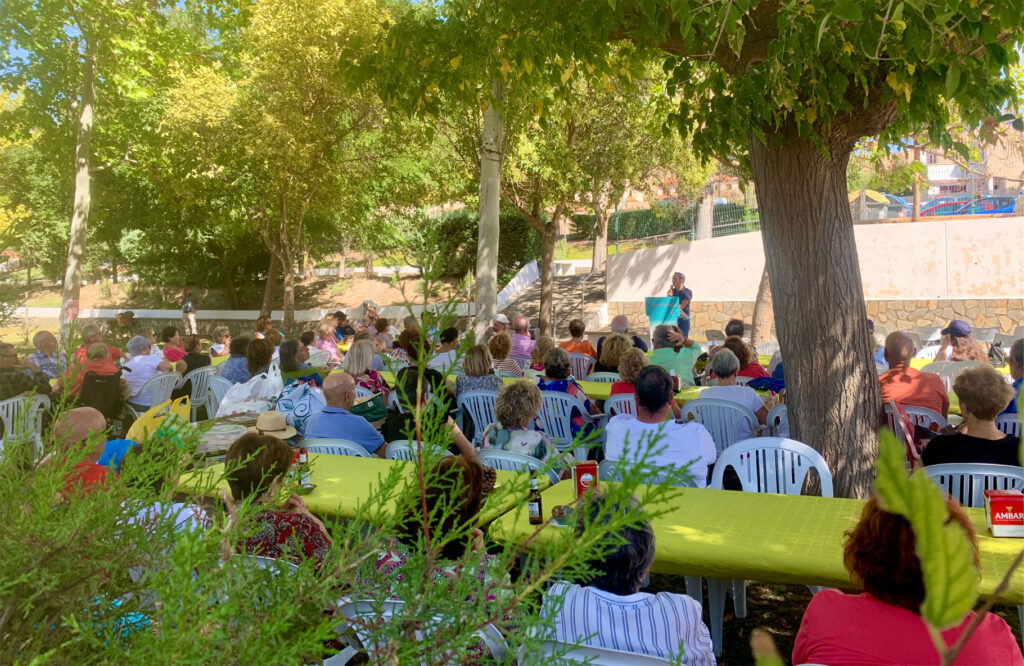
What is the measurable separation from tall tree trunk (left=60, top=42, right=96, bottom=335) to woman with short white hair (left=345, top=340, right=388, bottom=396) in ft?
34.4

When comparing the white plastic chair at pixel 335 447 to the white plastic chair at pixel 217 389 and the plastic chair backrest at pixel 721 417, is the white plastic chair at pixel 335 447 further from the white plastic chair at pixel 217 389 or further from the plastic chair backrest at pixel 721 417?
the white plastic chair at pixel 217 389

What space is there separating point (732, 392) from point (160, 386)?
5.42 m

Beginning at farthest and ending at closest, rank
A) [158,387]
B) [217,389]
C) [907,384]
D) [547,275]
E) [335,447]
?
[547,275], [158,387], [217,389], [907,384], [335,447]

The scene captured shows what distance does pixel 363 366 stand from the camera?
694 cm

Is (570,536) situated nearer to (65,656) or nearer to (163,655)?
(163,655)

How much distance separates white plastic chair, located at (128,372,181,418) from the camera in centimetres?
798

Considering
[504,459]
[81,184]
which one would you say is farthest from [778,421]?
[81,184]

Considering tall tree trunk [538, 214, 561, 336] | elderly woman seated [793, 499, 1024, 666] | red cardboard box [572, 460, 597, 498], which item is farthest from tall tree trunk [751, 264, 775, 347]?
elderly woman seated [793, 499, 1024, 666]

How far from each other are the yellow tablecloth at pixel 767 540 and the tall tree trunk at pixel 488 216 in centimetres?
857

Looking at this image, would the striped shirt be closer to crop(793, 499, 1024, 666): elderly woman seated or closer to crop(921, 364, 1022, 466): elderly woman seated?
crop(793, 499, 1024, 666): elderly woman seated

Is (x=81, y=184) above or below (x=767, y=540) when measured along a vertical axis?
above

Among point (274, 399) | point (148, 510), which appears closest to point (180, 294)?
point (274, 399)

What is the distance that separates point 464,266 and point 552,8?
22.3m

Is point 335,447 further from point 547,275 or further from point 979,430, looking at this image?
point 547,275
